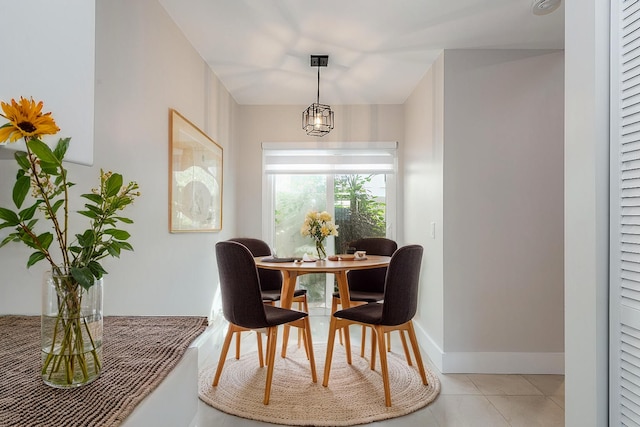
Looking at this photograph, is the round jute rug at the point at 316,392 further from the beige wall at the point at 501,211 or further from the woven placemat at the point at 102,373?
the woven placemat at the point at 102,373

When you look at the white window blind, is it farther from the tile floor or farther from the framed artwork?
the tile floor

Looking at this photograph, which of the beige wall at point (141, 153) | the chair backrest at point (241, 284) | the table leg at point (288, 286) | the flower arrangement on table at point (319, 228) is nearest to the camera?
the beige wall at point (141, 153)

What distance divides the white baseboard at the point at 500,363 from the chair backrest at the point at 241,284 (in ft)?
5.09

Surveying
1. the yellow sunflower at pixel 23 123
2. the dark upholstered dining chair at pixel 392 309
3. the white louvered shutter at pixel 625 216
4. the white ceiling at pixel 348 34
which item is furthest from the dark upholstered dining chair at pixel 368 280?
the yellow sunflower at pixel 23 123

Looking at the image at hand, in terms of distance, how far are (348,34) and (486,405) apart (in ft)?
8.68

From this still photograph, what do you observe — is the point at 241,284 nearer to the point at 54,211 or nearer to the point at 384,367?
the point at 384,367

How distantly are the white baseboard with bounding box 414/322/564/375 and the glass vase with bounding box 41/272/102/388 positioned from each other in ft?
9.01

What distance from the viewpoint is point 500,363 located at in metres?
2.96

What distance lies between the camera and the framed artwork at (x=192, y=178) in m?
2.58

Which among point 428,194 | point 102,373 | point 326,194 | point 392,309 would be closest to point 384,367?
point 392,309

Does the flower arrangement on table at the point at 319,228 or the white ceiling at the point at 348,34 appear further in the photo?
the flower arrangement on table at the point at 319,228

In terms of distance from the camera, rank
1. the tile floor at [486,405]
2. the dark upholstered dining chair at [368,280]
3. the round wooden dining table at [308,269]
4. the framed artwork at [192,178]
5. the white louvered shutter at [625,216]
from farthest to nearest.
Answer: the dark upholstered dining chair at [368,280] → the round wooden dining table at [308,269] → the framed artwork at [192,178] → the tile floor at [486,405] → the white louvered shutter at [625,216]

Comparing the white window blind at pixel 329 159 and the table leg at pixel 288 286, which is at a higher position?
the white window blind at pixel 329 159

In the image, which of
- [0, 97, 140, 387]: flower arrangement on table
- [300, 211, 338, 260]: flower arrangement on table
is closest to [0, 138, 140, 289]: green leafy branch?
[0, 97, 140, 387]: flower arrangement on table
